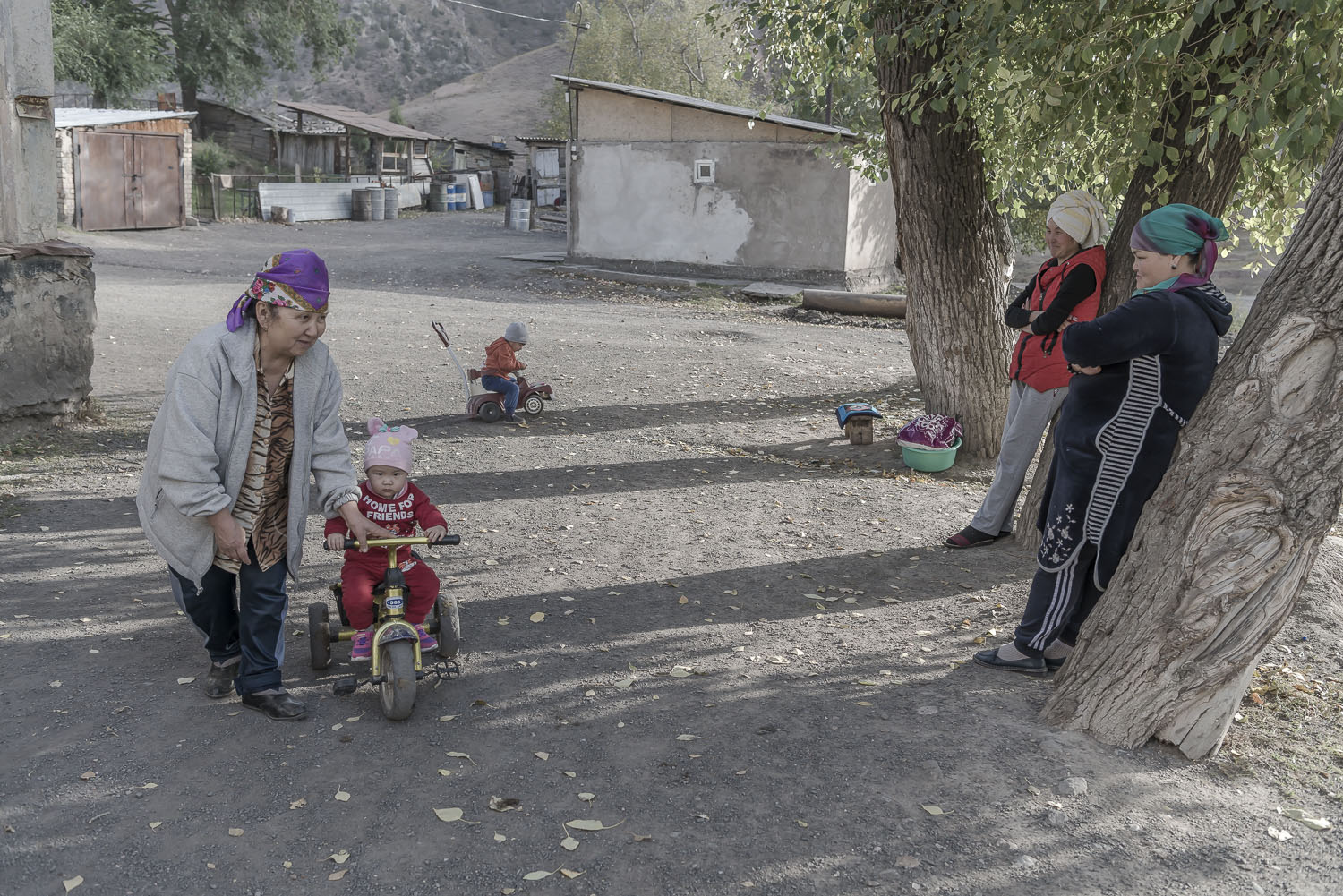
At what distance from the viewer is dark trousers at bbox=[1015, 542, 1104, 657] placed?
14.3 feet

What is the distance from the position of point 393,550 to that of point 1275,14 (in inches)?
192

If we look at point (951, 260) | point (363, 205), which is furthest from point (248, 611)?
point (363, 205)

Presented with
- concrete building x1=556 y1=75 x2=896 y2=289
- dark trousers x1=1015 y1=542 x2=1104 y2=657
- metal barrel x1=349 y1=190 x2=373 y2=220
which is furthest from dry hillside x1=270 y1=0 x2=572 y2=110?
dark trousers x1=1015 y1=542 x2=1104 y2=657

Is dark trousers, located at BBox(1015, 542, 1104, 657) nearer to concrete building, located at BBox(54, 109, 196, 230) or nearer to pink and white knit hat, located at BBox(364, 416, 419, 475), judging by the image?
pink and white knit hat, located at BBox(364, 416, 419, 475)

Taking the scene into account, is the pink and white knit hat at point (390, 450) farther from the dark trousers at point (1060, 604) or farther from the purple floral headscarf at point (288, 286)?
the dark trousers at point (1060, 604)

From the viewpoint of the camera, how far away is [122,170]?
2769cm

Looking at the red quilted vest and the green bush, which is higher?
the green bush

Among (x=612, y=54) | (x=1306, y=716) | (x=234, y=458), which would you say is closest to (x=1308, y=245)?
(x=1306, y=716)

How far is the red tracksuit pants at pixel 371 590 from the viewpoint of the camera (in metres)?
4.34

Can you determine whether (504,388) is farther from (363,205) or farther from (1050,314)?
(363,205)

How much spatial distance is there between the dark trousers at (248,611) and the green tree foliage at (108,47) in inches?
1399

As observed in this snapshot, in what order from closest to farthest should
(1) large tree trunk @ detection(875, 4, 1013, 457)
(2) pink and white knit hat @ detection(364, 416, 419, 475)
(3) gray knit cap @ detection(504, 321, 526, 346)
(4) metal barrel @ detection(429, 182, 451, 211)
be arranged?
(2) pink and white knit hat @ detection(364, 416, 419, 475) → (1) large tree trunk @ detection(875, 4, 1013, 457) → (3) gray knit cap @ detection(504, 321, 526, 346) → (4) metal barrel @ detection(429, 182, 451, 211)

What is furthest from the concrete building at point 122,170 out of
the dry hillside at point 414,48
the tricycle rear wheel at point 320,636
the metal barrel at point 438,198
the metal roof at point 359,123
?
the dry hillside at point 414,48

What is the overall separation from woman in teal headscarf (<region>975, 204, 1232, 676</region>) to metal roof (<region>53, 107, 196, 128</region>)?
27.7 metres
